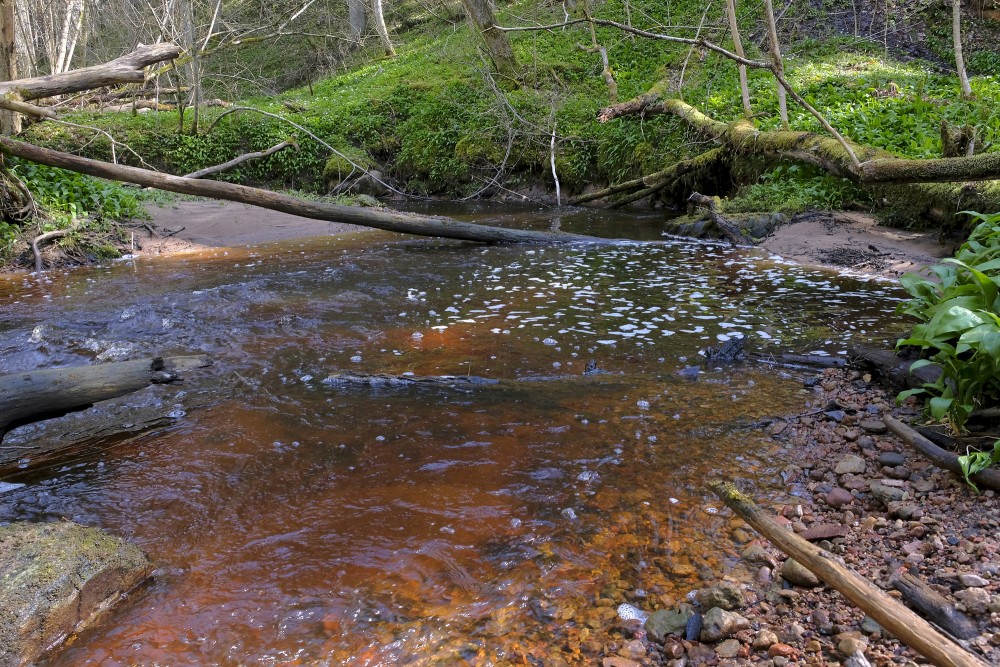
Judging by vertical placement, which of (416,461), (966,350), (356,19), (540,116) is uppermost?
(356,19)

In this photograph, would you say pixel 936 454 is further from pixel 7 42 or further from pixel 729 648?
pixel 7 42

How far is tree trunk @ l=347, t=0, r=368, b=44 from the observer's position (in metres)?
26.1

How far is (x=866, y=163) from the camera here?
25.9 ft

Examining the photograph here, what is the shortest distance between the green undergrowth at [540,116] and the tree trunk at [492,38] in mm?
487

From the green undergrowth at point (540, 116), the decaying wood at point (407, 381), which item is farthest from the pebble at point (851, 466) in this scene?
the green undergrowth at point (540, 116)

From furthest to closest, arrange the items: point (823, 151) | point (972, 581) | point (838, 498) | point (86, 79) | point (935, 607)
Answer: point (823, 151), point (86, 79), point (838, 498), point (972, 581), point (935, 607)

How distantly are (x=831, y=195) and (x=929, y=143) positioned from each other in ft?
4.66

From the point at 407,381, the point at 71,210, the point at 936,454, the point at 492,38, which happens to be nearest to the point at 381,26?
the point at 492,38

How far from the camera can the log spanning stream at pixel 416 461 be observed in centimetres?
266

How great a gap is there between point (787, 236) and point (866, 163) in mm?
1838

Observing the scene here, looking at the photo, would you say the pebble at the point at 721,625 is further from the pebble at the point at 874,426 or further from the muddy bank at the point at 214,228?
the muddy bank at the point at 214,228

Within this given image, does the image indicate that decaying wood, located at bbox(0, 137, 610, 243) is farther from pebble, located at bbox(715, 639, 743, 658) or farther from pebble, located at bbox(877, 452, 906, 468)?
pebble, located at bbox(715, 639, 743, 658)

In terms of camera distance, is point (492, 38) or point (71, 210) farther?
point (492, 38)

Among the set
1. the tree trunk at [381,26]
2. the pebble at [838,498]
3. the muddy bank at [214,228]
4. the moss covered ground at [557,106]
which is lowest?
the pebble at [838,498]
